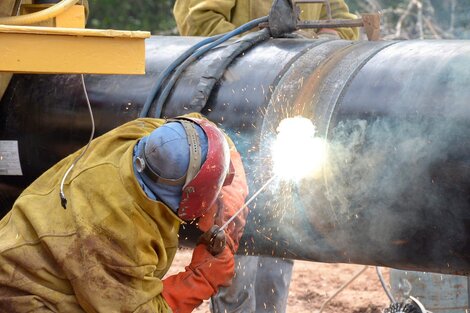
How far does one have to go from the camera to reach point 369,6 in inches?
360

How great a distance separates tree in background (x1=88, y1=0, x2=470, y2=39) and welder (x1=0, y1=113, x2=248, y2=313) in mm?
4721

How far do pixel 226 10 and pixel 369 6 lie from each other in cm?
462

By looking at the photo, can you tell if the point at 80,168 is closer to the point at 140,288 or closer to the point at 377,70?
the point at 140,288

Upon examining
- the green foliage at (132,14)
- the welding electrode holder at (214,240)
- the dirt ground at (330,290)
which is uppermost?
the welding electrode holder at (214,240)

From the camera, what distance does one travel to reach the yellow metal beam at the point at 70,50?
333 centimetres

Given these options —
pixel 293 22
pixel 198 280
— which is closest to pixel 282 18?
pixel 293 22

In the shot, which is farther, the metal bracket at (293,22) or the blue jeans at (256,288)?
the blue jeans at (256,288)

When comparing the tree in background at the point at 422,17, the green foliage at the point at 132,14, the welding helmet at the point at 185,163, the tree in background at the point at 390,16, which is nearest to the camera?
the welding helmet at the point at 185,163

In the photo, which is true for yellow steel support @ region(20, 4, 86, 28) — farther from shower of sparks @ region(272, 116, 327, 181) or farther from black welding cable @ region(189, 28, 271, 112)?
shower of sparks @ region(272, 116, 327, 181)

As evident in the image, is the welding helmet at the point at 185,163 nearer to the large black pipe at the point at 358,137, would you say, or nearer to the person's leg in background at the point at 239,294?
the large black pipe at the point at 358,137

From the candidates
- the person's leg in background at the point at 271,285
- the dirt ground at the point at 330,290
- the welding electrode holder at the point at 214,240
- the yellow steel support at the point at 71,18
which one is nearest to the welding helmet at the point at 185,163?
the welding electrode holder at the point at 214,240

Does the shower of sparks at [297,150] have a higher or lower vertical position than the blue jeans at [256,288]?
higher

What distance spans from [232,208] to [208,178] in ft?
1.19

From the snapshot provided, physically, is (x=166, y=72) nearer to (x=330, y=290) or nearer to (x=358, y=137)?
(x=358, y=137)
